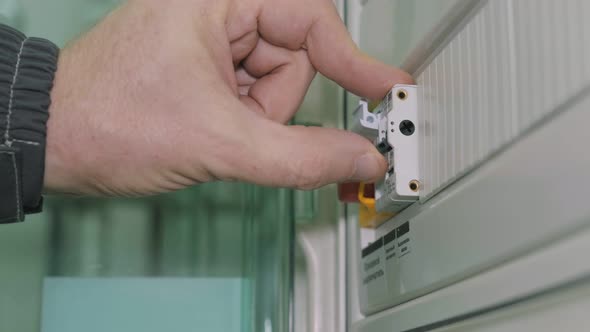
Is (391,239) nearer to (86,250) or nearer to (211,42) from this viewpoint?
(211,42)

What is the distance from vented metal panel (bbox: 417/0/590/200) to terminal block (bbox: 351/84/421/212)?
0.04ft

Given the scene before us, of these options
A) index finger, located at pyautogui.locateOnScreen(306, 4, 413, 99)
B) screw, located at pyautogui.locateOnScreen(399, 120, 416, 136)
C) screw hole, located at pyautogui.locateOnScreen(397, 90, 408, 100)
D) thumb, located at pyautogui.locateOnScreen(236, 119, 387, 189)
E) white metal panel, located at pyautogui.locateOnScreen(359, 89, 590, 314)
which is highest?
index finger, located at pyautogui.locateOnScreen(306, 4, 413, 99)

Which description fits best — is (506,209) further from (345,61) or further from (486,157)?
(345,61)

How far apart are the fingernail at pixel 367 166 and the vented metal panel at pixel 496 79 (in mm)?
47

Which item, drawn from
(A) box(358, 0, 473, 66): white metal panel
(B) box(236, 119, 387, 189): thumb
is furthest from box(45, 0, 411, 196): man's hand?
(A) box(358, 0, 473, 66): white metal panel

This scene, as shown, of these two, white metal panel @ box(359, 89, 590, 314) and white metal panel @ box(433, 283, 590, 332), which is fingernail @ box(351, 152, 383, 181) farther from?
white metal panel @ box(433, 283, 590, 332)

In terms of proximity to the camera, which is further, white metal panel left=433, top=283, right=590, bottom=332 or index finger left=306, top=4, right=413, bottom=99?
index finger left=306, top=4, right=413, bottom=99

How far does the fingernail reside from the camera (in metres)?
0.64

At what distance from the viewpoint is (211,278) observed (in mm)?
945

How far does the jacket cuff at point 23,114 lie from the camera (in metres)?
0.56

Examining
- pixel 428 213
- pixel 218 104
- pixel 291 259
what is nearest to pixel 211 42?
pixel 218 104

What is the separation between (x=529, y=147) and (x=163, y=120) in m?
0.29

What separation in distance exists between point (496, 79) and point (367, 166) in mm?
160

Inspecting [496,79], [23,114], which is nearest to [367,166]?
[496,79]
